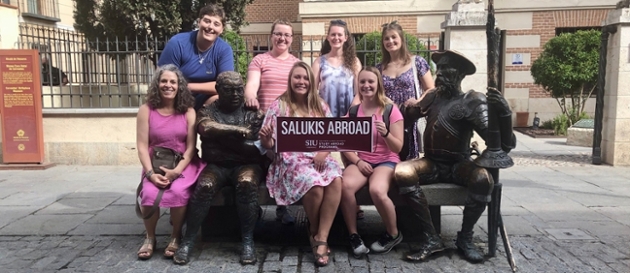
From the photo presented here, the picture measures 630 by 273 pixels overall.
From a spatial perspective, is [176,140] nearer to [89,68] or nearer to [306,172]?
[306,172]

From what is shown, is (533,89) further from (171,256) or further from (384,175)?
(171,256)

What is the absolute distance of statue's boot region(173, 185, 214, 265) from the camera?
4.01 meters

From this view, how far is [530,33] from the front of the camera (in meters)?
14.7

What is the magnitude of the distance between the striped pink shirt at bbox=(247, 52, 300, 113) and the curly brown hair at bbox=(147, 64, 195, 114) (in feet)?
1.99

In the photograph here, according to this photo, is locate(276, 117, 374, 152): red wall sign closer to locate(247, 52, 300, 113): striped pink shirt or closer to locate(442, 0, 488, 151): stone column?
locate(247, 52, 300, 113): striped pink shirt

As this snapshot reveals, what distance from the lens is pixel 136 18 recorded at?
1100cm

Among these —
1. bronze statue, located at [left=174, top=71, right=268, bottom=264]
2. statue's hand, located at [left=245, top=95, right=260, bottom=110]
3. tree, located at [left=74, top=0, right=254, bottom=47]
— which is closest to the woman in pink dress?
statue's hand, located at [left=245, top=95, right=260, bottom=110]

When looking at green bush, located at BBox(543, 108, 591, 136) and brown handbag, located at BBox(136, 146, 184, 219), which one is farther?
green bush, located at BBox(543, 108, 591, 136)

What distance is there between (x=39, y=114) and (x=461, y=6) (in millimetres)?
7087

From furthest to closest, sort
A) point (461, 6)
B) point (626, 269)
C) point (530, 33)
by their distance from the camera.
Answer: point (530, 33)
point (461, 6)
point (626, 269)

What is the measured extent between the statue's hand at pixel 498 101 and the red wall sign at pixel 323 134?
0.89 meters

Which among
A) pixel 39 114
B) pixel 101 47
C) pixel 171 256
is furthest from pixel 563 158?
pixel 101 47

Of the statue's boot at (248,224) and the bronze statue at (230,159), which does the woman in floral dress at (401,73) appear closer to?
the bronze statue at (230,159)

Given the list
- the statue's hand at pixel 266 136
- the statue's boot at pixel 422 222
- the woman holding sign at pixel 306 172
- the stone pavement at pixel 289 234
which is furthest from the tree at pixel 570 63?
the statue's hand at pixel 266 136
